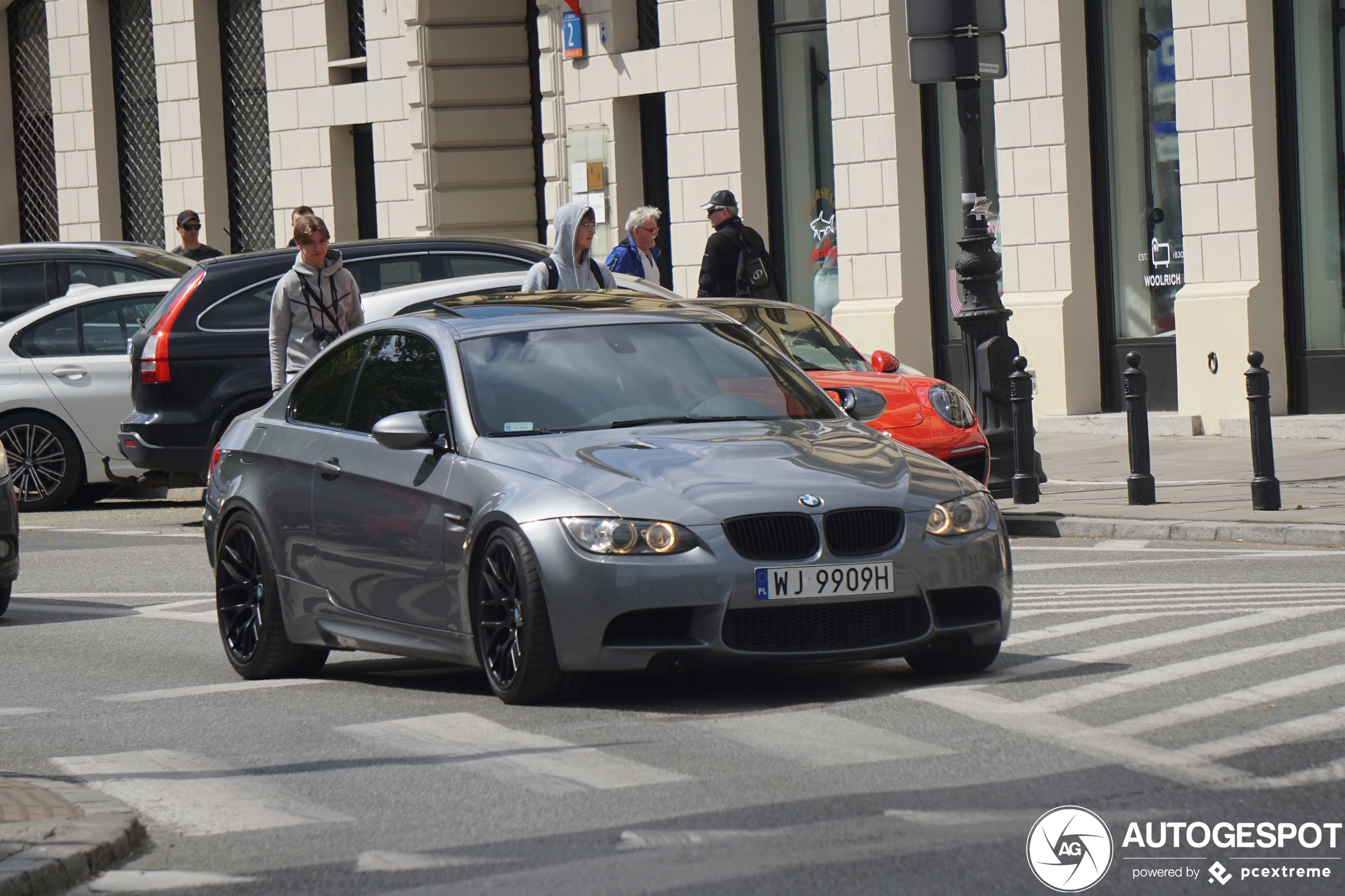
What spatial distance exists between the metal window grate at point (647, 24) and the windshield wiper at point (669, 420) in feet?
51.9

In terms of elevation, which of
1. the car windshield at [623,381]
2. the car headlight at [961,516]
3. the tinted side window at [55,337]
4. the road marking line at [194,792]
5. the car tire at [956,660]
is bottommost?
the road marking line at [194,792]

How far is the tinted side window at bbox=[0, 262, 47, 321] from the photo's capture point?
18375 millimetres

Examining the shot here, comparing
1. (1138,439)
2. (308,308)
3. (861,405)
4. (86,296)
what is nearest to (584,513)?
(861,405)

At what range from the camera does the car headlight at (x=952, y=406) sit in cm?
1248

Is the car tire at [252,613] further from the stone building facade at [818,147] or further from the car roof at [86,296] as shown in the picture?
the stone building facade at [818,147]

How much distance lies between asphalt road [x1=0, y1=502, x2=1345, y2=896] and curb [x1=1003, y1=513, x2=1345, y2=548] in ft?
6.58

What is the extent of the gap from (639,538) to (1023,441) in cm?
725

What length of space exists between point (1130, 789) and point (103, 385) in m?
12.3

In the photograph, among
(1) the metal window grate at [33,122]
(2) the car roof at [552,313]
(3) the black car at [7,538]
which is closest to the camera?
(2) the car roof at [552,313]

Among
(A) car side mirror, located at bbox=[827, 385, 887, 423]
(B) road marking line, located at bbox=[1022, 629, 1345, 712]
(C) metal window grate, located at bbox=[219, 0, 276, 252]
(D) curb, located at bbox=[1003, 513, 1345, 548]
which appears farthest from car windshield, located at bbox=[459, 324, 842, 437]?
(C) metal window grate, located at bbox=[219, 0, 276, 252]

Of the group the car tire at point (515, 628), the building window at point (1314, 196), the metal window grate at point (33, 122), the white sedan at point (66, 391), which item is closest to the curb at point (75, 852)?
the car tire at point (515, 628)

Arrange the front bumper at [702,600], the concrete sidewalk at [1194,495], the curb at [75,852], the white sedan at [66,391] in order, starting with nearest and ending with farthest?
the curb at [75,852]
the front bumper at [702,600]
the concrete sidewalk at [1194,495]
the white sedan at [66,391]

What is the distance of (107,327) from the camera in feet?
54.4

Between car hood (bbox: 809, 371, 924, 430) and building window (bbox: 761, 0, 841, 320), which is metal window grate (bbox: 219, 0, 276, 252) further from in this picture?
car hood (bbox: 809, 371, 924, 430)
